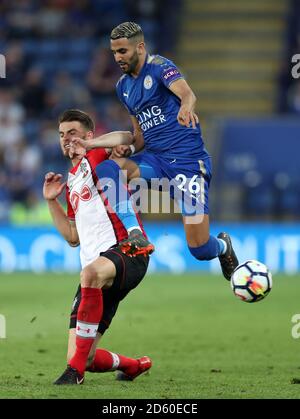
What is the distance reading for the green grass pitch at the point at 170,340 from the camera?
23.4ft

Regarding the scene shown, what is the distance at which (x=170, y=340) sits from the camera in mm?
10477

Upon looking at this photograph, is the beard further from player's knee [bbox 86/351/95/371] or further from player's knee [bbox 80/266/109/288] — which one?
player's knee [bbox 86/351/95/371]

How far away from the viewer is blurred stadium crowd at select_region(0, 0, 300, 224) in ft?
62.9

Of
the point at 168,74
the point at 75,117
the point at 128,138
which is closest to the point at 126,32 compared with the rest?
the point at 168,74

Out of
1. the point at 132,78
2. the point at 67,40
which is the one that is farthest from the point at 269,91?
the point at 132,78

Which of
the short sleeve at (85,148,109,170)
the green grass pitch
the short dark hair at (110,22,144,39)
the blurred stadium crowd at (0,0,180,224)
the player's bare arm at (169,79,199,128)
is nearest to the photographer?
the green grass pitch

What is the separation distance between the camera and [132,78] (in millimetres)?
8570

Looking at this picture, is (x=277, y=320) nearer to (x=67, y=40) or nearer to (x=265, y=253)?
(x=265, y=253)

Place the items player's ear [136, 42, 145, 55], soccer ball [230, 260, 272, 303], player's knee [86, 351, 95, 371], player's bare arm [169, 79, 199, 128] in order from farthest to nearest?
1. player's ear [136, 42, 145, 55]
2. soccer ball [230, 260, 272, 303]
3. player's bare arm [169, 79, 199, 128]
4. player's knee [86, 351, 95, 371]

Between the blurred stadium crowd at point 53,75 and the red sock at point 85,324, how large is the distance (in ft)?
37.9

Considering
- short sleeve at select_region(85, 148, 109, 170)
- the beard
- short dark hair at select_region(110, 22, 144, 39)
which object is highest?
short dark hair at select_region(110, 22, 144, 39)

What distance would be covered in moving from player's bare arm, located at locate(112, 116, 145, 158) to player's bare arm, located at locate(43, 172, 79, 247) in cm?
66

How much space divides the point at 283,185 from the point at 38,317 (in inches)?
287

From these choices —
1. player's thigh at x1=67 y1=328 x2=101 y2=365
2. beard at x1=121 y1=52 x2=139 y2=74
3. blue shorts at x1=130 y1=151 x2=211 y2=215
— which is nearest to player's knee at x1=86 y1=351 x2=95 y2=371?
player's thigh at x1=67 y1=328 x2=101 y2=365
